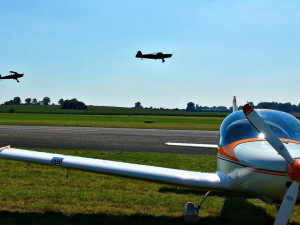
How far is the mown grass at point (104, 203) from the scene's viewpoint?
22.4ft

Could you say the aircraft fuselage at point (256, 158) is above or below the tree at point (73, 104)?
below

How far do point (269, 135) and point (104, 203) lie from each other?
452 cm

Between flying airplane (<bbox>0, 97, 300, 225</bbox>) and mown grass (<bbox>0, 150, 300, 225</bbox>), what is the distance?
0.98 m

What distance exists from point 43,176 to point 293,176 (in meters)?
8.34

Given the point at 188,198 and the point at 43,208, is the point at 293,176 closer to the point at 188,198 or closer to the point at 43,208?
the point at 188,198

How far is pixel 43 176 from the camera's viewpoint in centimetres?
1088

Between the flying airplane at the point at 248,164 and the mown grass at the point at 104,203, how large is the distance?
0.98 meters

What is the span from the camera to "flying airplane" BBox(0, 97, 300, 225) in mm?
4641

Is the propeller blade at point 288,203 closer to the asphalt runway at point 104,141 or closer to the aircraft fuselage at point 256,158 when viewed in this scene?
the aircraft fuselage at point 256,158

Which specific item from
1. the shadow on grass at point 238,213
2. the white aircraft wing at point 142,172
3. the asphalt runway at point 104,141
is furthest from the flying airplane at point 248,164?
the asphalt runway at point 104,141

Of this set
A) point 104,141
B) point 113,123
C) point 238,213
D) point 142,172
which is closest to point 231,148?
point 142,172

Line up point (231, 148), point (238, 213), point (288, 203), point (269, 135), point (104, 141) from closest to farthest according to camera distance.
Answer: point (288, 203) < point (269, 135) < point (231, 148) < point (238, 213) < point (104, 141)

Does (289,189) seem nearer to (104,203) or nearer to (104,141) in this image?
(104,203)

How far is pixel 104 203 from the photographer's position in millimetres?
7965
